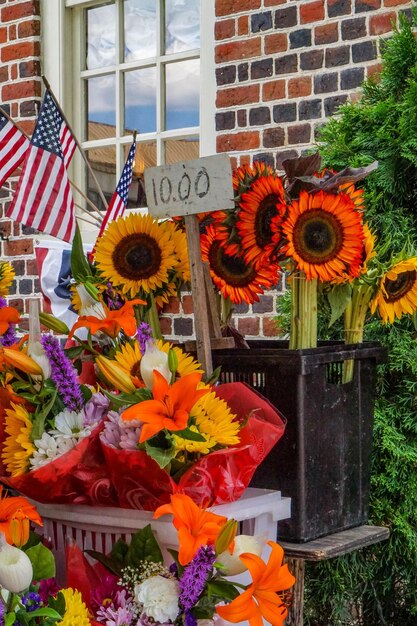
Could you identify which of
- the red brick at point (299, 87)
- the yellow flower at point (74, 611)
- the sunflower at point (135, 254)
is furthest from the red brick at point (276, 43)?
the yellow flower at point (74, 611)

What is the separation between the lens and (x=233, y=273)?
60.5 inches

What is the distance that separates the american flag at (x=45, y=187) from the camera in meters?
2.40

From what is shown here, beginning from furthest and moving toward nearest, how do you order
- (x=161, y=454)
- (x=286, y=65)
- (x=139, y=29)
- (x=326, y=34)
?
(x=139, y=29) < (x=286, y=65) < (x=326, y=34) < (x=161, y=454)

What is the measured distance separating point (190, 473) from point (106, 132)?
2793 millimetres

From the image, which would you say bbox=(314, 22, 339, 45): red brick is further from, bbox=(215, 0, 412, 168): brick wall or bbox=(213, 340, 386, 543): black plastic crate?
bbox=(213, 340, 386, 543): black plastic crate

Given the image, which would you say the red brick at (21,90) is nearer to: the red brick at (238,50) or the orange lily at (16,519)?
the red brick at (238,50)

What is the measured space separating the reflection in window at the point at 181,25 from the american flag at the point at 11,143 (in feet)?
3.17

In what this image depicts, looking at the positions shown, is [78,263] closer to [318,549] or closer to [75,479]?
[75,479]

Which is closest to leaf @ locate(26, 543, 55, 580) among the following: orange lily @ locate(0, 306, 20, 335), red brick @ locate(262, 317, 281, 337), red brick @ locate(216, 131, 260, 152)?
orange lily @ locate(0, 306, 20, 335)

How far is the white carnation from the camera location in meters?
1.08

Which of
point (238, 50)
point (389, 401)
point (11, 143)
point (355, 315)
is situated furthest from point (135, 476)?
point (238, 50)

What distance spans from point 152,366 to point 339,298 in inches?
19.4

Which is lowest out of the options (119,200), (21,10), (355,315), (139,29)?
(355,315)

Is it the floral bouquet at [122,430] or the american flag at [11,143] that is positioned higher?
the american flag at [11,143]
